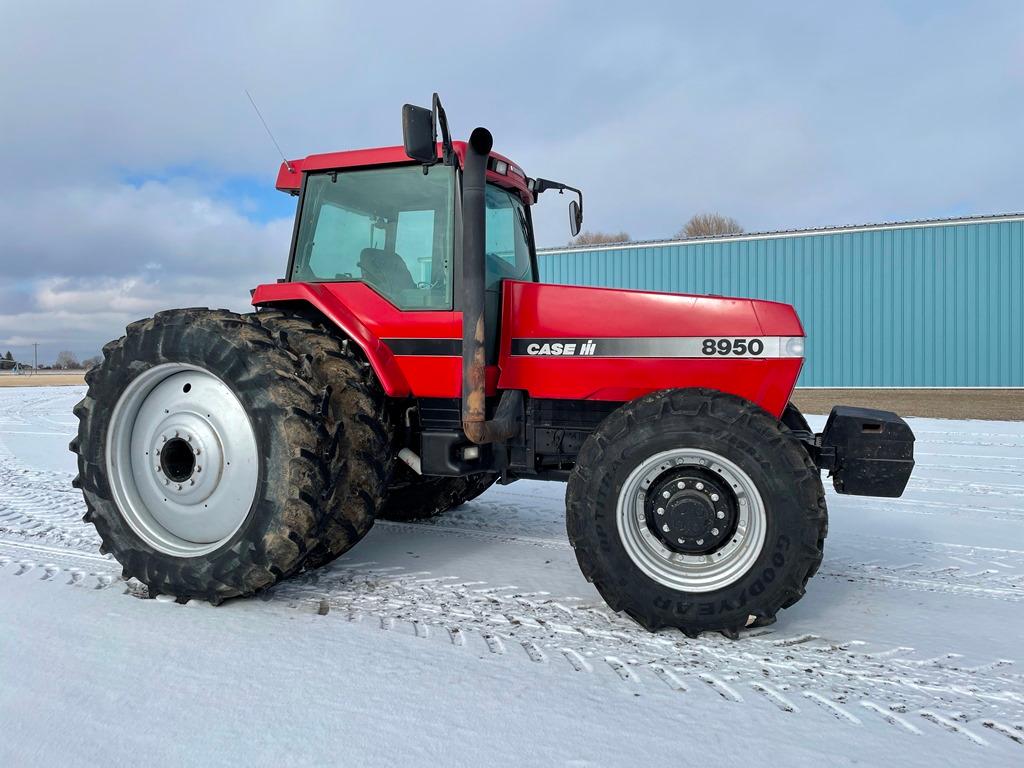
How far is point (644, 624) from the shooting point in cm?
283

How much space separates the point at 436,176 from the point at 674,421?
1714 mm

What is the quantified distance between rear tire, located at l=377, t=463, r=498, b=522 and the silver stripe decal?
1418 mm

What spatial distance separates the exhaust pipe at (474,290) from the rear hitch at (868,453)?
1.52m

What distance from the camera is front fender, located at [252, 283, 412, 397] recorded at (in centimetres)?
344

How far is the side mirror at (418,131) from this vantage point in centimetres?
279

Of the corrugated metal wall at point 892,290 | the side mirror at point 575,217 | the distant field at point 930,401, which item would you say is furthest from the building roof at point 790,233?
the side mirror at point 575,217

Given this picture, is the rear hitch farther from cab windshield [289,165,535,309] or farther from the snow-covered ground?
cab windshield [289,165,535,309]

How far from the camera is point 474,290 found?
3.07 metres

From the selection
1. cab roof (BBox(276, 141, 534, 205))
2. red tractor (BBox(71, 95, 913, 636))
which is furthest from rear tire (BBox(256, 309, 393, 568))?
cab roof (BBox(276, 141, 534, 205))

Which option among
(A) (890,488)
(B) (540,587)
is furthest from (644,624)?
(A) (890,488)

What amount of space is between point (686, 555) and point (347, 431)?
5.16 ft

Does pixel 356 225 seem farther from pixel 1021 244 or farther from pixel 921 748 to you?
pixel 1021 244

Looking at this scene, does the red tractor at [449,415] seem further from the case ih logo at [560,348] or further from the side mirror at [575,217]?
the side mirror at [575,217]

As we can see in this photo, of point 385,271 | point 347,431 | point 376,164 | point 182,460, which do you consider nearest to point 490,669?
point 347,431
